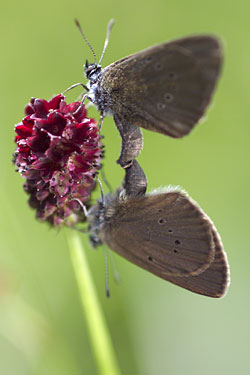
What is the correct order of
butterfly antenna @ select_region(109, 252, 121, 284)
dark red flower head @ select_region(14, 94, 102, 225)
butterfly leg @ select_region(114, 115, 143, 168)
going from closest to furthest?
dark red flower head @ select_region(14, 94, 102, 225) → butterfly leg @ select_region(114, 115, 143, 168) → butterfly antenna @ select_region(109, 252, 121, 284)

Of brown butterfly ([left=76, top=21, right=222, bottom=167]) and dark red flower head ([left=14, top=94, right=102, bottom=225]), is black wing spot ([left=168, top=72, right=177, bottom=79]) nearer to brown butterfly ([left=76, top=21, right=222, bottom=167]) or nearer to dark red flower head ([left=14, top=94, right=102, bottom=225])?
brown butterfly ([left=76, top=21, right=222, bottom=167])

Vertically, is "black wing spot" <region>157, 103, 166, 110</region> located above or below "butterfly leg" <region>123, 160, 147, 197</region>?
above

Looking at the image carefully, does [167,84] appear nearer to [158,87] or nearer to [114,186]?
[158,87]

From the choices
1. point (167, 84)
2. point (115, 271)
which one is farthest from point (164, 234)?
point (115, 271)

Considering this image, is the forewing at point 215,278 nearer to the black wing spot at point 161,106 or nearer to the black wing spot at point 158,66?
the black wing spot at point 161,106

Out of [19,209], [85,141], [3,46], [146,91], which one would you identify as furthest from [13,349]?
[3,46]

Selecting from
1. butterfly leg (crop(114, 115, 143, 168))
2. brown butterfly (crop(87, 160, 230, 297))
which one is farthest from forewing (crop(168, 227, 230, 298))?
butterfly leg (crop(114, 115, 143, 168))

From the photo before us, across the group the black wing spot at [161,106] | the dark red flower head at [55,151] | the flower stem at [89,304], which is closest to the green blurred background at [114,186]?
the flower stem at [89,304]
